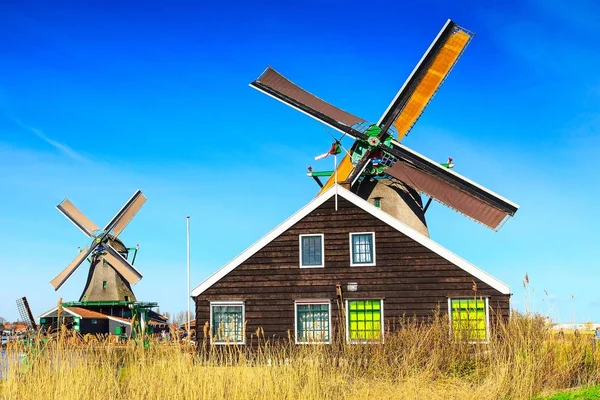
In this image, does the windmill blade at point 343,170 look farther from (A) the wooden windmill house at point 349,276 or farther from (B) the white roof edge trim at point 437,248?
(B) the white roof edge trim at point 437,248

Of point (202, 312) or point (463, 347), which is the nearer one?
point (463, 347)

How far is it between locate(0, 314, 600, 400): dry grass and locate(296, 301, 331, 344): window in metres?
6.94

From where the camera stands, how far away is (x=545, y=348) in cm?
1307

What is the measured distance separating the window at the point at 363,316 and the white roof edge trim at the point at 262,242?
3076 mm

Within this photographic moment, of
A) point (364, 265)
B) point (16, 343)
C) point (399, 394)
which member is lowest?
point (399, 394)

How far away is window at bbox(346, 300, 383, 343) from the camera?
20.0 meters

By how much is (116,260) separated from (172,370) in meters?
35.0

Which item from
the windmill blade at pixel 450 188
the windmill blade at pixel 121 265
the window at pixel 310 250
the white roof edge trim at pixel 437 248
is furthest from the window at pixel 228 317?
the windmill blade at pixel 121 265

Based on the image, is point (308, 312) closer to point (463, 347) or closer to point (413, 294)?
point (413, 294)

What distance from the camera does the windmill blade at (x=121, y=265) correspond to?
43469 millimetres

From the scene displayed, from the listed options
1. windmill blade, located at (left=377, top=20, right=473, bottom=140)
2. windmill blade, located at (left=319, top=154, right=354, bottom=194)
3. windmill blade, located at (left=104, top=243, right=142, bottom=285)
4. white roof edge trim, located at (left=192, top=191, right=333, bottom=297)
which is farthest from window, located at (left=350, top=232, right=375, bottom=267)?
windmill blade, located at (left=104, top=243, right=142, bottom=285)

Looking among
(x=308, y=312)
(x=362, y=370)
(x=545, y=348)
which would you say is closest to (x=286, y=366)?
(x=362, y=370)

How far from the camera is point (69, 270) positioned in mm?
45531

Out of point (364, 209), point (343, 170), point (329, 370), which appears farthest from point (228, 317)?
point (329, 370)
